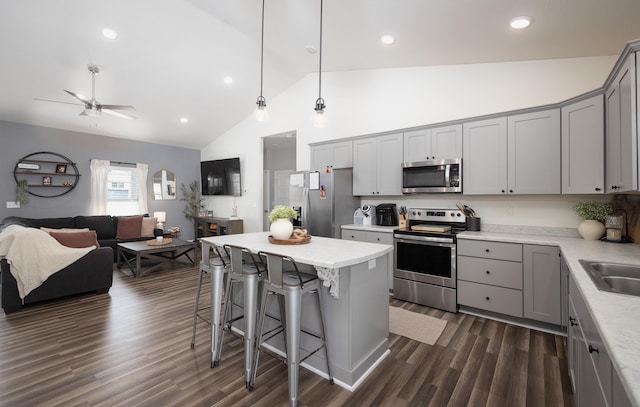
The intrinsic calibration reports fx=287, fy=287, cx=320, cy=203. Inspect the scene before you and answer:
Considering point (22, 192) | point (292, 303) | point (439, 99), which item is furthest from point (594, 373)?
point (22, 192)

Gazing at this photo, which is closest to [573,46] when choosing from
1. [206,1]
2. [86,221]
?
[206,1]

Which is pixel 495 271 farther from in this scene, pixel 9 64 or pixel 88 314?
pixel 9 64

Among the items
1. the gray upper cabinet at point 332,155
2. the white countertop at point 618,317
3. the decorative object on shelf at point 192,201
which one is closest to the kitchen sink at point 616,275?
the white countertop at point 618,317

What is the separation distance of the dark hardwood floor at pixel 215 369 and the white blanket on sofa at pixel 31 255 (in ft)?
1.32

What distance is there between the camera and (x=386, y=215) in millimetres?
4160

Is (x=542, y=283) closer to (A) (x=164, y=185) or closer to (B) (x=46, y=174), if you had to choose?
(A) (x=164, y=185)

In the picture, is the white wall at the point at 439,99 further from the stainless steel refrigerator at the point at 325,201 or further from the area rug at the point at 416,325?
the area rug at the point at 416,325

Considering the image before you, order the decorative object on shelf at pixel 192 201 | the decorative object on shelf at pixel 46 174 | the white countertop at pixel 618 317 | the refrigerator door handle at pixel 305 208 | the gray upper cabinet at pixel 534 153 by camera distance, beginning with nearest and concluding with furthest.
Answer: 1. the white countertop at pixel 618 317
2. the gray upper cabinet at pixel 534 153
3. the refrigerator door handle at pixel 305 208
4. the decorative object on shelf at pixel 46 174
5. the decorative object on shelf at pixel 192 201

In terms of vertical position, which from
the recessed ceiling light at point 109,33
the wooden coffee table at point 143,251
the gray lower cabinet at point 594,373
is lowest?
the wooden coffee table at point 143,251

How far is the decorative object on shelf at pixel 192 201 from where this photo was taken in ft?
25.7

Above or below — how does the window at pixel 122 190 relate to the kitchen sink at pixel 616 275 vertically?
above

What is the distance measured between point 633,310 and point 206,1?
14.4 ft

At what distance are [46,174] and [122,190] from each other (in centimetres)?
136

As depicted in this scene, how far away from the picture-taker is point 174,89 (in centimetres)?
517
